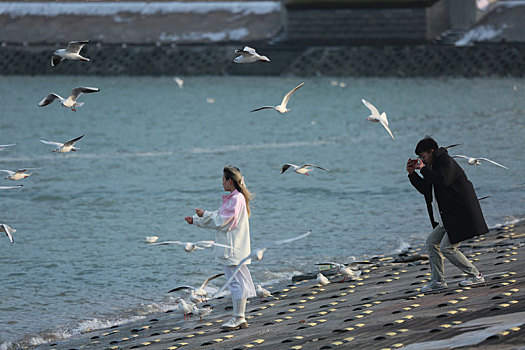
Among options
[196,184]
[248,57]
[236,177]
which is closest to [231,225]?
[236,177]

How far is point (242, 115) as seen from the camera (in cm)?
4081

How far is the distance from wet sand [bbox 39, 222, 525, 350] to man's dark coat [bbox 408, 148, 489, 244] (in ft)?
1.89

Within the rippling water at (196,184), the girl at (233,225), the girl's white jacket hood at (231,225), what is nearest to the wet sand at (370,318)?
the girl at (233,225)

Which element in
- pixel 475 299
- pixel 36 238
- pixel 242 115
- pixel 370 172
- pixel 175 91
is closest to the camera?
pixel 475 299

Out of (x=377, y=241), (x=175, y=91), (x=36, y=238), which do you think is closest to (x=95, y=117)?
(x=175, y=91)

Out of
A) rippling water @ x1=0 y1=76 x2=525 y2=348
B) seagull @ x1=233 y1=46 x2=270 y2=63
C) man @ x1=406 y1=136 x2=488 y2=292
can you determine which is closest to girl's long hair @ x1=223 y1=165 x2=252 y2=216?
man @ x1=406 y1=136 x2=488 y2=292

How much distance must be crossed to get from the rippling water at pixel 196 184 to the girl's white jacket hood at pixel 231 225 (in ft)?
10.1

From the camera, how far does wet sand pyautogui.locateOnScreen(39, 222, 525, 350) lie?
7.54 m

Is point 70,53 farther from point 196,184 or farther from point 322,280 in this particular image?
point 196,184

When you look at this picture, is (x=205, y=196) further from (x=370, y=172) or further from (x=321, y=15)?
(x=321, y=15)

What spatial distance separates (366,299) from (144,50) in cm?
5477

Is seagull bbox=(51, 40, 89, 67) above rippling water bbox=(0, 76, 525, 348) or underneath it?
above

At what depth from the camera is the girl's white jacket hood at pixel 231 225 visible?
27.5ft

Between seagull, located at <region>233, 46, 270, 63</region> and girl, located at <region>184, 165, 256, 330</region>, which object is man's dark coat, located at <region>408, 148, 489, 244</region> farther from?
seagull, located at <region>233, 46, 270, 63</region>
